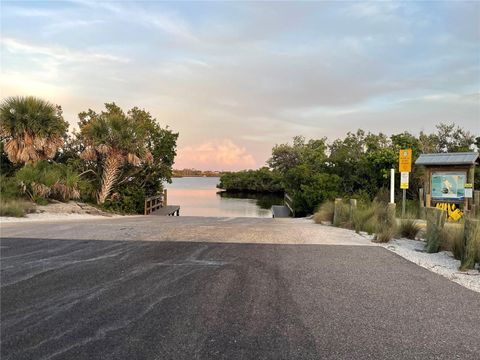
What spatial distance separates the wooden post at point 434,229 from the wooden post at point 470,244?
3.15ft

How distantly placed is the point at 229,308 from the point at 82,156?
18.4m

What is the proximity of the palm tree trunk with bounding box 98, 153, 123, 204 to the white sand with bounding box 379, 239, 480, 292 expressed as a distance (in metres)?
16.2

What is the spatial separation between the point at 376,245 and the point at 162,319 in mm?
A: 5706

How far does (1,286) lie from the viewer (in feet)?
16.0

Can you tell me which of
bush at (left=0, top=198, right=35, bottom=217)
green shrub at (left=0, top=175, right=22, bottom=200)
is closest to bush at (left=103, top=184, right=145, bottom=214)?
green shrub at (left=0, top=175, right=22, bottom=200)

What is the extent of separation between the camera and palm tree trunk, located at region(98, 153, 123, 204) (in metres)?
20.3

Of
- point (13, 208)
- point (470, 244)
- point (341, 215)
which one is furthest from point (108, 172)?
point (470, 244)

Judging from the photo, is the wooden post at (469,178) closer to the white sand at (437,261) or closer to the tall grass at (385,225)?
the tall grass at (385,225)

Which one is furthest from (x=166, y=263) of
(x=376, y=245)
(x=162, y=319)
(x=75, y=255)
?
(x=376, y=245)

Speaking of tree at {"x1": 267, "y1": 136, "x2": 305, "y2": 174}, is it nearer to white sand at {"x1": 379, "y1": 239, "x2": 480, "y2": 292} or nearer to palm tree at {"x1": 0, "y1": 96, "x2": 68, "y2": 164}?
palm tree at {"x1": 0, "y1": 96, "x2": 68, "y2": 164}

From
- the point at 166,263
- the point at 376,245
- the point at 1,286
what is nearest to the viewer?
the point at 1,286

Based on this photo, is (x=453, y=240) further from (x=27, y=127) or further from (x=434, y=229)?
(x=27, y=127)

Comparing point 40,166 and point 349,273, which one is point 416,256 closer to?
point 349,273

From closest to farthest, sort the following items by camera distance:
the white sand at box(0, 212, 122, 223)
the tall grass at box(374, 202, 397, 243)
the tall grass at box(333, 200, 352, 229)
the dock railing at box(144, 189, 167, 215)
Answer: the tall grass at box(374, 202, 397, 243), the tall grass at box(333, 200, 352, 229), the white sand at box(0, 212, 122, 223), the dock railing at box(144, 189, 167, 215)
